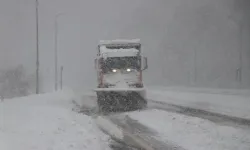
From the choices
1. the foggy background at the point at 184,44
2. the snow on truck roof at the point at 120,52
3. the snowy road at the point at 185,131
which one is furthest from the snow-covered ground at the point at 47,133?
the foggy background at the point at 184,44

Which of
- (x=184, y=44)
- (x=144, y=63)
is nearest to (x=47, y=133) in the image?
(x=144, y=63)

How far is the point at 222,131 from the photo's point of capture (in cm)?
1517

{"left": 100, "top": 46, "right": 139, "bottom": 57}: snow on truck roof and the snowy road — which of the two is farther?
{"left": 100, "top": 46, "right": 139, "bottom": 57}: snow on truck roof

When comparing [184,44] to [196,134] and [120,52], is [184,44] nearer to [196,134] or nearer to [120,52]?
[120,52]

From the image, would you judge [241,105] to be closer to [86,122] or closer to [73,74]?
[86,122]

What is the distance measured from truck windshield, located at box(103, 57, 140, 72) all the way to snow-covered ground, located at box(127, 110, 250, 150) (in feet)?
17.0

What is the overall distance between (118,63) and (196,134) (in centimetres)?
1052

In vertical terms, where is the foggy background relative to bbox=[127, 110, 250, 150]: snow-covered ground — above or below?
above

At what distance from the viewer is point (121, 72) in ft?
79.7

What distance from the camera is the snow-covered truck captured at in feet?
79.6

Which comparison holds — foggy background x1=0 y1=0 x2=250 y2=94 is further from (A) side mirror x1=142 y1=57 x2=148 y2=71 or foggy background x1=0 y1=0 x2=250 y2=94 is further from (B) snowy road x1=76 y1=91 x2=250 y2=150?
(B) snowy road x1=76 y1=91 x2=250 y2=150

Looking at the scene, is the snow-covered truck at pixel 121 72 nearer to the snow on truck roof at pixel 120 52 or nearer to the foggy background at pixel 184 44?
the snow on truck roof at pixel 120 52

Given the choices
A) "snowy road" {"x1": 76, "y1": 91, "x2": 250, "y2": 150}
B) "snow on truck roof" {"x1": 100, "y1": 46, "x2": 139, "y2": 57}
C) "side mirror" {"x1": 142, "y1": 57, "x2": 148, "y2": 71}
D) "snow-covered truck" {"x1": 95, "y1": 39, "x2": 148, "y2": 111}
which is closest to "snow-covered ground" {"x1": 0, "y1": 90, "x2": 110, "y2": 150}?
"snowy road" {"x1": 76, "y1": 91, "x2": 250, "y2": 150}

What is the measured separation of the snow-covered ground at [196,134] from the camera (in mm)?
12547
